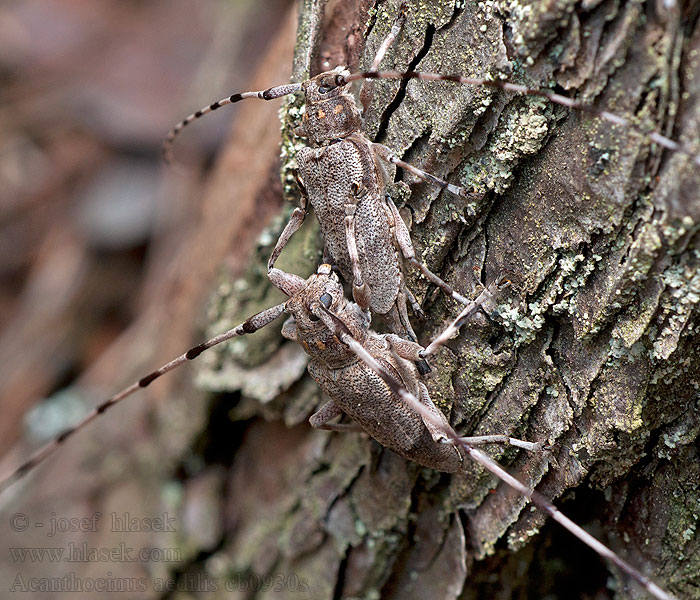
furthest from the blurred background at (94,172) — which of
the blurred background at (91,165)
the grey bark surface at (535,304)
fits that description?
the grey bark surface at (535,304)

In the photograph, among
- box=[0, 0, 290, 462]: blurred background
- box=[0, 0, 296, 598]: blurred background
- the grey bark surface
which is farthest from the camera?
box=[0, 0, 290, 462]: blurred background

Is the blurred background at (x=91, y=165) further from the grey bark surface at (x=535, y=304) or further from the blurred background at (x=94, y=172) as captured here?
the grey bark surface at (x=535, y=304)

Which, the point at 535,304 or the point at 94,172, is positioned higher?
the point at 94,172

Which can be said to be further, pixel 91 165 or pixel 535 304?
pixel 91 165

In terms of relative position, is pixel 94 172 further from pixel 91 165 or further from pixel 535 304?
pixel 535 304

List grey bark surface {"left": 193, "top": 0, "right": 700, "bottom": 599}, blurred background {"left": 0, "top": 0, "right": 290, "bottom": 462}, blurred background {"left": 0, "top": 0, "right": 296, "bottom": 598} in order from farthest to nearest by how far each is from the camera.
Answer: blurred background {"left": 0, "top": 0, "right": 290, "bottom": 462} < blurred background {"left": 0, "top": 0, "right": 296, "bottom": 598} < grey bark surface {"left": 193, "top": 0, "right": 700, "bottom": 599}

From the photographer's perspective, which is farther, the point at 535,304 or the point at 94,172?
the point at 94,172

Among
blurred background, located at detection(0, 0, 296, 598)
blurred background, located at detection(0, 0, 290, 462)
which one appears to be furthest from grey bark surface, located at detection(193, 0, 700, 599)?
blurred background, located at detection(0, 0, 290, 462)

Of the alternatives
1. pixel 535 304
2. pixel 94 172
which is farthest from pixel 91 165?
pixel 535 304

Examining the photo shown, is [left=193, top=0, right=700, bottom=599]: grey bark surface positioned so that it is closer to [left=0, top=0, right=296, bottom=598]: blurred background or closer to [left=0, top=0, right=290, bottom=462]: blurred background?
[left=0, top=0, right=296, bottom=598]: blurred background
